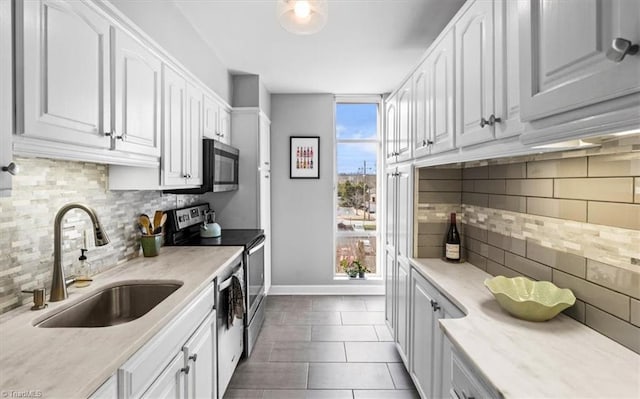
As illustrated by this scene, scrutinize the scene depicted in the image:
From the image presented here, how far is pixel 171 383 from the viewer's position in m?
1.36

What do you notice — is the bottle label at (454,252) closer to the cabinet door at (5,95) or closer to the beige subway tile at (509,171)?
the beige subway tile at (509,171)

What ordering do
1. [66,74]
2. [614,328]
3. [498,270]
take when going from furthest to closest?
[498,270] → [66,74] → [614,328]

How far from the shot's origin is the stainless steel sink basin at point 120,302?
1529 mm

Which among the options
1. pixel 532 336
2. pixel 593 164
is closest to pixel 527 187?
pixel 593 164

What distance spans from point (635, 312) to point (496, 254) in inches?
34.1

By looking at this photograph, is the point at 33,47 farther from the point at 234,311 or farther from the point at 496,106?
the point at 234,311

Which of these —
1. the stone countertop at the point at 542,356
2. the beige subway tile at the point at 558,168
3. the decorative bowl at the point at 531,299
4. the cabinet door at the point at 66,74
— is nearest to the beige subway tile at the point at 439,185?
the beige subway tile at the point at 558,168

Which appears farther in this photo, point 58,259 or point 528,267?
point 528,267

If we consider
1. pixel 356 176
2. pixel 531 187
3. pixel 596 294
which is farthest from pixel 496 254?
pixel 356 176

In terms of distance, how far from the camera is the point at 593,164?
1.22 meters

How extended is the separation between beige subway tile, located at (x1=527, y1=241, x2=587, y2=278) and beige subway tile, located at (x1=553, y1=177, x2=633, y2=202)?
238 millimetres

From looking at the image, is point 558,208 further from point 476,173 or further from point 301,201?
point 301,201

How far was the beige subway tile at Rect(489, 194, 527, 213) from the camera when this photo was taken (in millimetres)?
1669

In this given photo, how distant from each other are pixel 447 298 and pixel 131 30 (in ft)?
6.61
